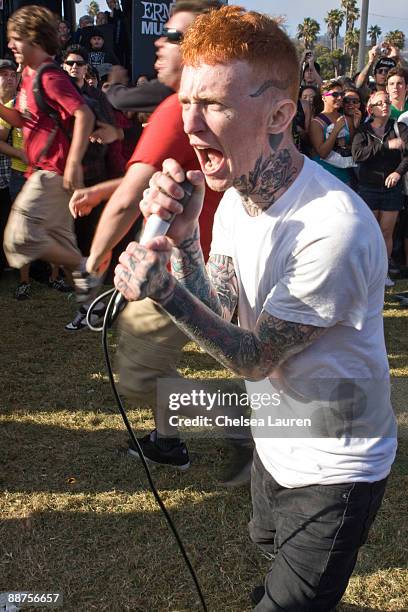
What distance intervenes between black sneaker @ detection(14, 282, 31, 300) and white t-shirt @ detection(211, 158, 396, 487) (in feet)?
15.7

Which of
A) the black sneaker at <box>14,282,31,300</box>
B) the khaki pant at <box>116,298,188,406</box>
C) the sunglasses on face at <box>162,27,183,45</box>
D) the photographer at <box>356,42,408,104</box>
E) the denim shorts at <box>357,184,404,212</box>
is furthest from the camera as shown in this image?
the photographer at <box>356,42,408,104</box>

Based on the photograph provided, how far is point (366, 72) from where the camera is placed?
9117 mm

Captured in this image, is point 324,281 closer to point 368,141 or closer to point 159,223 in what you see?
point 159,223

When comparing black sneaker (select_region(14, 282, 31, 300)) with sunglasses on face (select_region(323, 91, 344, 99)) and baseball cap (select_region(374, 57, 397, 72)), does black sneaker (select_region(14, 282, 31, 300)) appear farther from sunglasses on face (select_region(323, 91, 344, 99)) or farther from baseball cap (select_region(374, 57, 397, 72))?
baseball cap (select_region(374, 57, 397, 72))

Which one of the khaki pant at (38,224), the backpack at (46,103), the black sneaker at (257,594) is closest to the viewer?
the black sneaker at (257,594)

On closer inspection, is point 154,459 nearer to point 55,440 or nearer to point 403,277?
point 55,440

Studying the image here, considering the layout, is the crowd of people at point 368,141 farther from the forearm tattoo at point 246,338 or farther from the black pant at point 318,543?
the forearm tattoo at point 246,338

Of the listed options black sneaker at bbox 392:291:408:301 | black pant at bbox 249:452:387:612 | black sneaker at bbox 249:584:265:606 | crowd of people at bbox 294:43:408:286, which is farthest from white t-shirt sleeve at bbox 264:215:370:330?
crowd of people at bbox 294:43:408:286

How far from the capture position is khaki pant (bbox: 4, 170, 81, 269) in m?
4.26

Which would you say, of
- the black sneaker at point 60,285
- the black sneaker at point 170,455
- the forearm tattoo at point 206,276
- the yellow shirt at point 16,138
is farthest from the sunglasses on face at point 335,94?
the forearm tattoo at point 206,276

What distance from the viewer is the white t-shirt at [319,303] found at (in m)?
1.50

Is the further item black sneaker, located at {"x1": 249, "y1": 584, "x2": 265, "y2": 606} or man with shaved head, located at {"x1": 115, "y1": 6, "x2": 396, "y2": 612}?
black sneaker, located at {"x1": 249, "y1": 584, "x2": 265, "y2": 606}

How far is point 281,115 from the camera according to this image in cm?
154

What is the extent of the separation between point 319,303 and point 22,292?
17.4 ft
